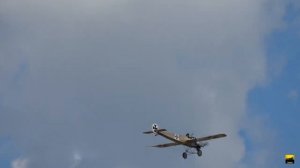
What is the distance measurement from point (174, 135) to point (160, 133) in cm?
731

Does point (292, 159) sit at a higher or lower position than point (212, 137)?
lower

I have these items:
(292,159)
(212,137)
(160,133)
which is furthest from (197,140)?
(292,159)

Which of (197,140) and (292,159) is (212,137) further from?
(292,159)

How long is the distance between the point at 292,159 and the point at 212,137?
86.8 m

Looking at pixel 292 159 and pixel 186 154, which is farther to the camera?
pixel 186 154

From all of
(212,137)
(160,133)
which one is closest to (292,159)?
(160,133)

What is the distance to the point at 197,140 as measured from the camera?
16412 centimetres

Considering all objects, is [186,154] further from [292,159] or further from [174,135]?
[292,159]

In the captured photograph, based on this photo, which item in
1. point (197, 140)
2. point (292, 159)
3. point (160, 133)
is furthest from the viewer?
point (197, 140)

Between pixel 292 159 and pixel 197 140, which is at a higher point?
pixel 197 140

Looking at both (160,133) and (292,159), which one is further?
(160,133)

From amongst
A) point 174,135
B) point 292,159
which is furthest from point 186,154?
point 292,159

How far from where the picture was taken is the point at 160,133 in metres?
153

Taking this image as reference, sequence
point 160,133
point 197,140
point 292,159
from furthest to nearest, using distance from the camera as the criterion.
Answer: point 197,140
point 160,133
point 292,159
